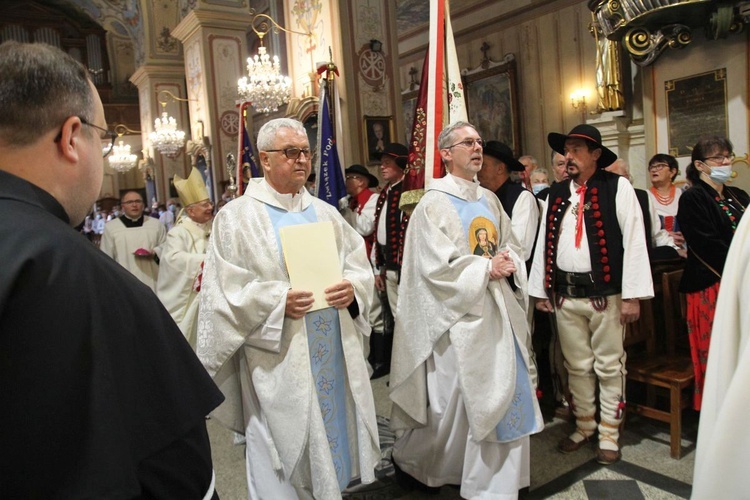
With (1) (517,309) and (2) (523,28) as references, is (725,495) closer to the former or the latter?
(1) (517,309)

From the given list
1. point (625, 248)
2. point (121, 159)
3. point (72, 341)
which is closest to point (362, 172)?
point (625, 248)

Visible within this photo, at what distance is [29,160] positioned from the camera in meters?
0.96

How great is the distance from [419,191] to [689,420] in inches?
96.0

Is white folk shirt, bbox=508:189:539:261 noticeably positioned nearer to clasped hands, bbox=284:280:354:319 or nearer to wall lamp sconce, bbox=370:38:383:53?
clasped hands, bbox=284:280:354:319

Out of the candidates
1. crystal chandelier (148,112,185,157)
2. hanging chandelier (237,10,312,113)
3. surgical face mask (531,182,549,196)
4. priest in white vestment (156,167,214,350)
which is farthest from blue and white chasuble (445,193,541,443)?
crystal chandelier (148,112,185,157)

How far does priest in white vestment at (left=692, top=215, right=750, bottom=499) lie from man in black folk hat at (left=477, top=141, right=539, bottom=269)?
2.69 metres

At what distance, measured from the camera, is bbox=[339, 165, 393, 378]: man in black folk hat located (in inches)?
219

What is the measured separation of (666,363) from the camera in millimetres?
3639

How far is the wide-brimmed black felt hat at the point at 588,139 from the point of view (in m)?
3.32

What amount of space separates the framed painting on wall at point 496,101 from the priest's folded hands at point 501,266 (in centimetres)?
965

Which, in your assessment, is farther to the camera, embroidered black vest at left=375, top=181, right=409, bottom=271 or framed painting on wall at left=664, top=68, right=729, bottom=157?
framed painting on wall at left=664, top=68, right=729, bottom=157

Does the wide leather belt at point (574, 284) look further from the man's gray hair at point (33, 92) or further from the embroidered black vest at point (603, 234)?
the man's gray hair at point (33, 92)

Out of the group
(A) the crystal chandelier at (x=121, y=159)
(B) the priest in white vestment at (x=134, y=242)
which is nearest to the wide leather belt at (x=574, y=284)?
(B) the priest in white vestment at (x=134, y=242)

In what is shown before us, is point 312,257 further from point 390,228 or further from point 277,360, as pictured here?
point 390,228
